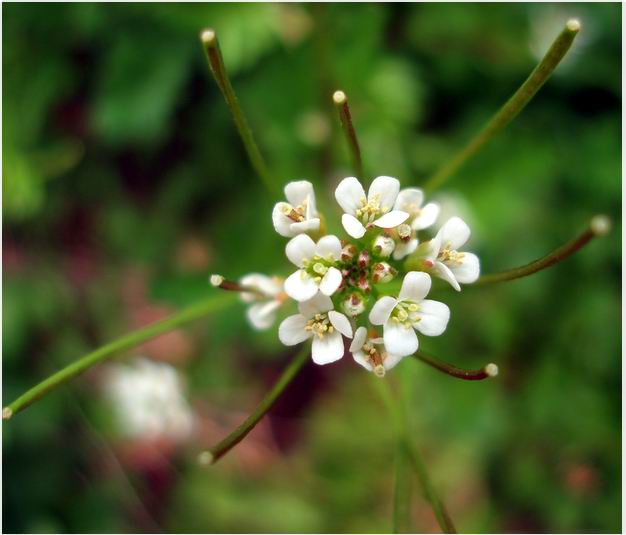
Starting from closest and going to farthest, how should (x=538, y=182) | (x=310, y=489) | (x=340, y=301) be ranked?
(x=340, y=301) → (x=538, y=182) → (x=310, y=489)

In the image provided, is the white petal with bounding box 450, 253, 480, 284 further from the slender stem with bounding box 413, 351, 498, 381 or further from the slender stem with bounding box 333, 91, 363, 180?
the slender stem with bounding box 333, 91, 363, 180

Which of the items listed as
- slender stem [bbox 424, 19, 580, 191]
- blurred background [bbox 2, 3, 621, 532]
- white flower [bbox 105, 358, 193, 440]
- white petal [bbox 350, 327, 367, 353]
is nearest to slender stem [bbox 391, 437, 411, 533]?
white petal [bbox 350, 327, 367, 353]

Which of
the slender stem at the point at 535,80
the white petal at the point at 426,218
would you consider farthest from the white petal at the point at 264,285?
the slender stem at the point at 535,80

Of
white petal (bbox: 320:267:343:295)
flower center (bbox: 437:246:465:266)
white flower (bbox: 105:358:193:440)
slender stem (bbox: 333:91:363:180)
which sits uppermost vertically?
slender stem (bbox: 333:91:363:180)

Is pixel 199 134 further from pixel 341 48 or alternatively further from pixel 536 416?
pixel 536 416

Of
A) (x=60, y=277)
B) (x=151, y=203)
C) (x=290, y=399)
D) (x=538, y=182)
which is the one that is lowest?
(x=290, y=399)

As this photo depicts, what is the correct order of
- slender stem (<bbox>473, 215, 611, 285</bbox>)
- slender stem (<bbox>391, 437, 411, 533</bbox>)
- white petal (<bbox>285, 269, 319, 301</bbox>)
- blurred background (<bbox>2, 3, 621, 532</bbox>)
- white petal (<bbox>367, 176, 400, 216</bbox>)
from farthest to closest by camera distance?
blurred background (<bbox>2, 3, 621, 532</bbox>) < slender stem (<bbox>391, 437, 411, 533</bbox>) < white petal (<bbox>367, 176, 400, 216</bbox>) < white petal (<bbox>285, 269, 319, 301</bbox>) < slender stem (<bbox>473, 215, 611, 285</bbox>)

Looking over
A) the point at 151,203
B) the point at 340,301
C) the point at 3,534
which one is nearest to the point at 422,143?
the point at 151,203
